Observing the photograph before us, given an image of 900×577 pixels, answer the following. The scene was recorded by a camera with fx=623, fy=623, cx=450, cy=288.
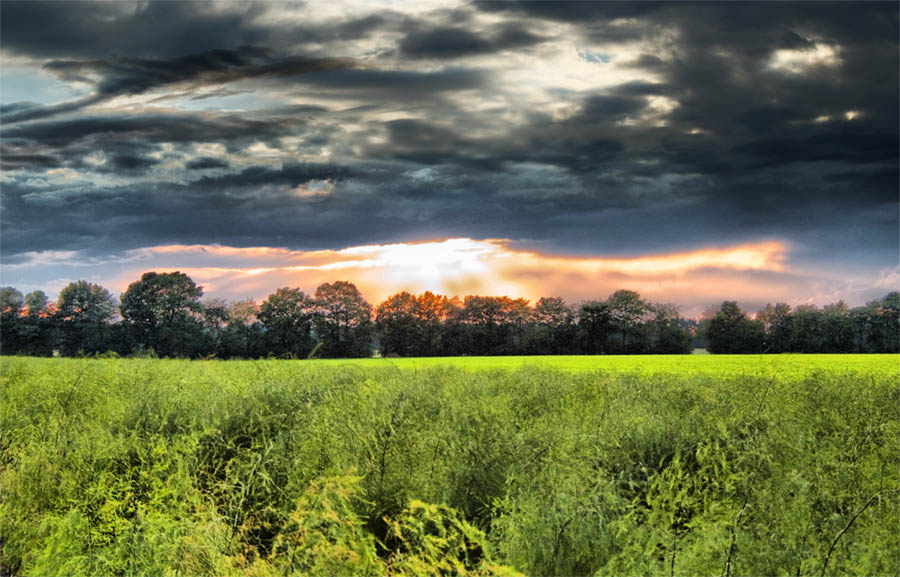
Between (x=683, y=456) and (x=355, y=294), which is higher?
(x=355, y=294)

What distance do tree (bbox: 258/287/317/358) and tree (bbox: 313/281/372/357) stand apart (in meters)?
1.86

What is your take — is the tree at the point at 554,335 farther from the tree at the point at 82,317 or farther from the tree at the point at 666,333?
the tree at the point at 82,317

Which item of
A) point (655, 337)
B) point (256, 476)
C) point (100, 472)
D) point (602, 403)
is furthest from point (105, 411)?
point (655, 337)

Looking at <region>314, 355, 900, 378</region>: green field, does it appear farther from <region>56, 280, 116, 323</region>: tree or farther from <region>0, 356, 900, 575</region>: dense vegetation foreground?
<region>56, 280, 116, 323</region>: tree

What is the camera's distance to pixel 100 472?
26.9 ft

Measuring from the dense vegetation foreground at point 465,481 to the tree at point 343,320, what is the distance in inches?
1870

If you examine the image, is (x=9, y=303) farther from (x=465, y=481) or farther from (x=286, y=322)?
(x=465, y=481)

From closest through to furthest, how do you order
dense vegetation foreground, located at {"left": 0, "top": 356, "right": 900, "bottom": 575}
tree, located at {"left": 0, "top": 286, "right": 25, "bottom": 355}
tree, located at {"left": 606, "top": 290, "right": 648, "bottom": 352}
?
dense vegetation foreground, located at {"left": 0, "top": 356, "right": 900, "bottom": 575} → tree, located at {"left": 0, "top": 286, "right": 25, "bottom": 355} → tree, located at {"left": 606, "top": 290, "right": 648, "bottom": 352}

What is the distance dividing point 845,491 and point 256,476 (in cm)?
620

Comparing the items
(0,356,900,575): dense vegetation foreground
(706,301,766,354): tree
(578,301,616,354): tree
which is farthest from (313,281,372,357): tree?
(0,356,900,575): dense vegetation foreground

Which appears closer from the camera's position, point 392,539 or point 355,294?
point 392,539

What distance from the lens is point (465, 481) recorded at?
21.2 feet

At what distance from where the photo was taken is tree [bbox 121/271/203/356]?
172 ft

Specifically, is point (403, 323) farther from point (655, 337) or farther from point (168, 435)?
point (168, 435)
